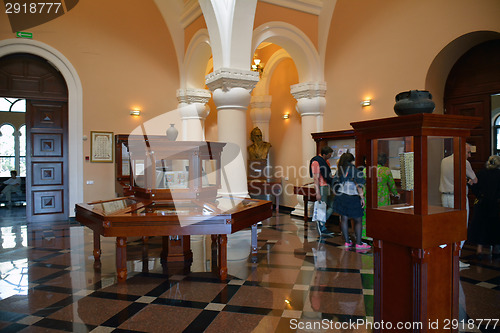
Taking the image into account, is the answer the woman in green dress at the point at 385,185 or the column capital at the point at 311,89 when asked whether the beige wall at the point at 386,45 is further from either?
the woman in green dress at the point at 385,185

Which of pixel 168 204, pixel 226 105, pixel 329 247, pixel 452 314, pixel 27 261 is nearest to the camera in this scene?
pixel 452 314

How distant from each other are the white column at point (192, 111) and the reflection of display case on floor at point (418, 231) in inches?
293

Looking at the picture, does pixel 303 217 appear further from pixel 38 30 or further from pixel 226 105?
pixel 38 30

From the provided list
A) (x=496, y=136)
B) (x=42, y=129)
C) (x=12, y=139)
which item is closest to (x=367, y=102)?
(x=496, y=136)

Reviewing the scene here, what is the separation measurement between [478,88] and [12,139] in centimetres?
1673

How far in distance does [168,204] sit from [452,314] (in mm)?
3220

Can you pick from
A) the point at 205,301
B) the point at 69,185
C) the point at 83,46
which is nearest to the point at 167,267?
the point at 205,301

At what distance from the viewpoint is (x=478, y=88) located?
6.13 m

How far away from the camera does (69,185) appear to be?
333 inches

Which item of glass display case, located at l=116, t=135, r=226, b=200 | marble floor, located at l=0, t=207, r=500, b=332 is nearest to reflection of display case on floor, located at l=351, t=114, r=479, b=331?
marble floor, located at l=0, t=207, r=500, b=332

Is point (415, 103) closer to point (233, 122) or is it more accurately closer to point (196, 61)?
point (233, 122)

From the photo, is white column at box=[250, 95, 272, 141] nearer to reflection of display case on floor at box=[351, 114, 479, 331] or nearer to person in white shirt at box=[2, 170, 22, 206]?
person in white shirt at box=[2, 170, 22, 206]

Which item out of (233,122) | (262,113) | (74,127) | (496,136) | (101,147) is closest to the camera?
(496,136)

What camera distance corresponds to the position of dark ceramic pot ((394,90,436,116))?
223 centimetres
